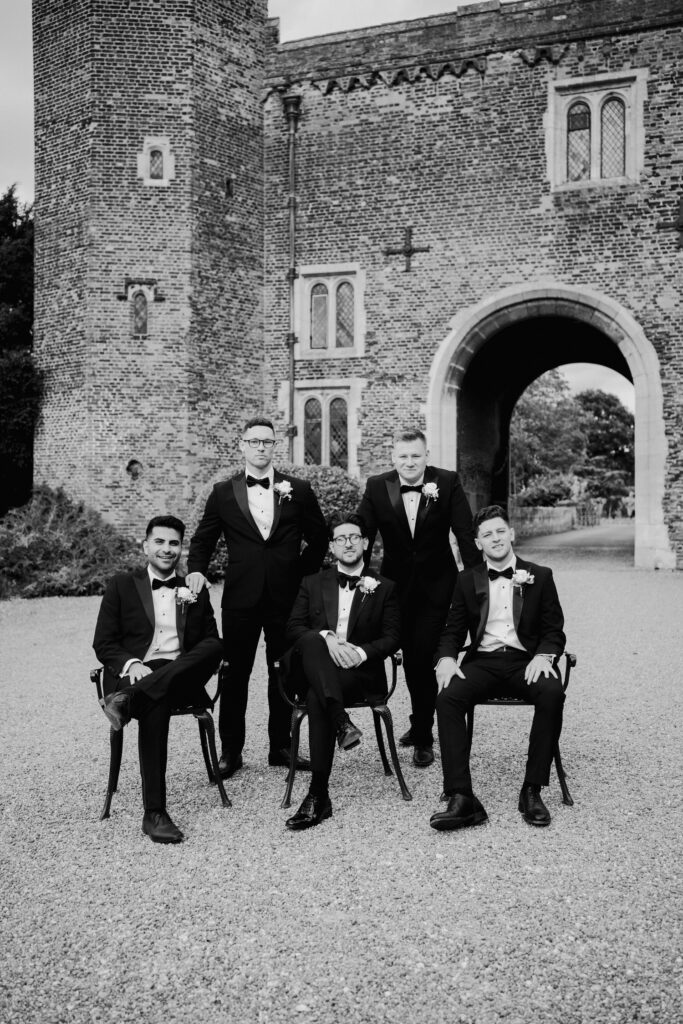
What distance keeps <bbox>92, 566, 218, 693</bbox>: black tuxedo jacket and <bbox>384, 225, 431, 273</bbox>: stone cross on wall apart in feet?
41.6

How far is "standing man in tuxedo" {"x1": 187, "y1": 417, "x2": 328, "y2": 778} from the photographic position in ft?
16.9

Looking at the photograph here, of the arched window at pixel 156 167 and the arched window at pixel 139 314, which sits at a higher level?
the arched window at pixel 156 167

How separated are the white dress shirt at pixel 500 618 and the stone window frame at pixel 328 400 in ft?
38.4

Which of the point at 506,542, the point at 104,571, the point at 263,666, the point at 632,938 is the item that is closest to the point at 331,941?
the point at 632,938

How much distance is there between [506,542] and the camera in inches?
188

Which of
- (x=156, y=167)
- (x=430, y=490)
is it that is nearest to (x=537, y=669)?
(x=430, y=490)

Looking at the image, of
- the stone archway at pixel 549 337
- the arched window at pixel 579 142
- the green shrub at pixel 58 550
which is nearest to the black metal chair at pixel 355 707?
the green shrub at pixel 58 550

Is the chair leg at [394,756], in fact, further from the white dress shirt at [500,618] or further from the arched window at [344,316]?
the arched window at [344,316]

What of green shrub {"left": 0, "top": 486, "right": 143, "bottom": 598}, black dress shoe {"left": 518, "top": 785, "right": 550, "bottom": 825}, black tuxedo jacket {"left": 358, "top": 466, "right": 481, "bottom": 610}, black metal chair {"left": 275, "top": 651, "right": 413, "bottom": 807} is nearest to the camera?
black dress shoe {"left": 518, "top": 785, "right": 550, "bottom": 825}

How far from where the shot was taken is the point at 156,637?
4750 millimetres

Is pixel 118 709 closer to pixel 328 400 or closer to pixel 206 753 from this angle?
pixel 206 753

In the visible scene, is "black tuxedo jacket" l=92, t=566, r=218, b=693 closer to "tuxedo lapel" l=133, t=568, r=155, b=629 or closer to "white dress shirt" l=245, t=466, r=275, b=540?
"tuxedo lapel" l=133, t=568, r=155, b=629

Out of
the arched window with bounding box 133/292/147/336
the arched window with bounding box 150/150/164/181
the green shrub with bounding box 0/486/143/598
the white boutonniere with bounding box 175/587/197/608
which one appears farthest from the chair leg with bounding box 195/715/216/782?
the arched window with bounding box 150/150/164/181

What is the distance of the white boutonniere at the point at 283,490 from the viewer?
5168mm
